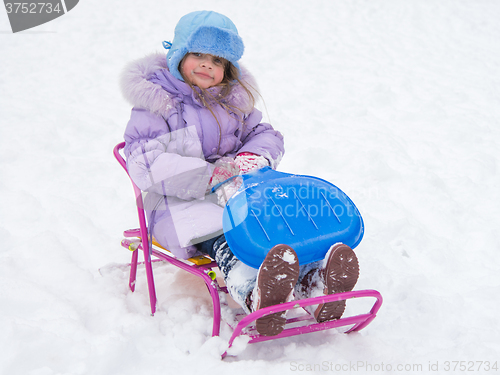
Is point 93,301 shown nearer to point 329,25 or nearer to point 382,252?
point 382,252

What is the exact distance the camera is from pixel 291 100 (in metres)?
4.29

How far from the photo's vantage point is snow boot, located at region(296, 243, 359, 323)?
4.50ft

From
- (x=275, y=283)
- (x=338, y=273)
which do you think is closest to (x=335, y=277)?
(x=338, y=273)

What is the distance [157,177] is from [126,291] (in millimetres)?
636

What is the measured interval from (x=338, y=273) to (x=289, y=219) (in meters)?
0.25

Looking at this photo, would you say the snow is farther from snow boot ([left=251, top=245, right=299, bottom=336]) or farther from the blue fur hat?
the blue fur hat

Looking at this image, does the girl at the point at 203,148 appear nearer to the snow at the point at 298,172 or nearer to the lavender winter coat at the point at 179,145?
the lavender winter coat at the point at 179,145

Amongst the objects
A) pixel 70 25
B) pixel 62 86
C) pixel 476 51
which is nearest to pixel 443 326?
pixel 62 86

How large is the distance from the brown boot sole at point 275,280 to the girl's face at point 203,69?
37.8 inches

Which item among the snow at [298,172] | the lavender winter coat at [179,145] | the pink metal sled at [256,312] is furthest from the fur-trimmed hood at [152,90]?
the snow at [298,172]

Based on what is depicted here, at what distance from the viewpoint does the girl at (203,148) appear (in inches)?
56.9

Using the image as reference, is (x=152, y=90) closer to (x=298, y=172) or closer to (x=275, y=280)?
(x=275, y=280)

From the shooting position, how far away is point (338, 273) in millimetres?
1378

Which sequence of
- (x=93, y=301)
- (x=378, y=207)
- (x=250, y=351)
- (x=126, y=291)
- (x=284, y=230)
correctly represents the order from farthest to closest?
(x=378, y=207), (x=126, y=291), (x=93, y=301), (x=250, y=351), (x=284, y=230)
